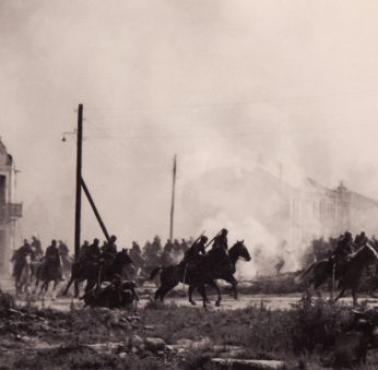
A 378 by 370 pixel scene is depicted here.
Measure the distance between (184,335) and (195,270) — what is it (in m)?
9.20

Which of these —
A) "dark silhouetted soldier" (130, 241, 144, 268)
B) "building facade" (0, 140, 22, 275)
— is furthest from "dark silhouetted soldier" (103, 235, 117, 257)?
"building facade" (0, 140, 22, 275)

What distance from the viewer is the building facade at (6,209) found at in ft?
204

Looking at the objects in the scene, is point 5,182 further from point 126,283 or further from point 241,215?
point 126,283

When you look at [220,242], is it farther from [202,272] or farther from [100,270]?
[100,270]

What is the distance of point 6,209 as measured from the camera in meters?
62.1

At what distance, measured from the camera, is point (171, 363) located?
14.9 meters

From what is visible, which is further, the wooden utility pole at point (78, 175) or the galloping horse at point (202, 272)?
the wooden utility pole at point (78, 175)

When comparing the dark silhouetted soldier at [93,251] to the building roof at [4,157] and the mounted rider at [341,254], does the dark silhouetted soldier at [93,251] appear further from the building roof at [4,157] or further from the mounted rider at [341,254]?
the building roof at [4,157]

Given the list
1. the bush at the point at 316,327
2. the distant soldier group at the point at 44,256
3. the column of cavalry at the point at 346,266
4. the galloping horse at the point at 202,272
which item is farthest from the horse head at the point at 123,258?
the bush at the point at 316,327

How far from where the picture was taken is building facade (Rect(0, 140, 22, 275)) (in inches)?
2448

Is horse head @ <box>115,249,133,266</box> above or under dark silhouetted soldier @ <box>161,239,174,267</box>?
under

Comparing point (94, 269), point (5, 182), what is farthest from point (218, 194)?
point (94, 269)

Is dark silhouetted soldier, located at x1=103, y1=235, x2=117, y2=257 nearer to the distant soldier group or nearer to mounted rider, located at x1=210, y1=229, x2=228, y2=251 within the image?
mounted rider, located at x1=210, y1=229, x2=228, y2=251


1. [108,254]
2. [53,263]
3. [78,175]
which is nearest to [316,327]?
[108,254]
